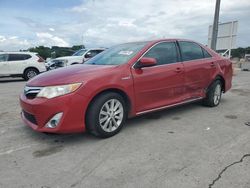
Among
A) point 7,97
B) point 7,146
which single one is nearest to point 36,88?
point 7,146

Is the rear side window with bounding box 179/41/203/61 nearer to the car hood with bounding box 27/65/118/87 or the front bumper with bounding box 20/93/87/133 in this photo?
the car hood with bounding box 27/65/118/87

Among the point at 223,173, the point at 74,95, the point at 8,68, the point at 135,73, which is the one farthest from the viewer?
the point at 8,68

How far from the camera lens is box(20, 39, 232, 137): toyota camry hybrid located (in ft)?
11.7

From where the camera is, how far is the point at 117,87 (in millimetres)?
3934

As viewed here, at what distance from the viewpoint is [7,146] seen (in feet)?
12.1

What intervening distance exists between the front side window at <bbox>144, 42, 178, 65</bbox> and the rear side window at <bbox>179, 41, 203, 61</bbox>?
0.77ft

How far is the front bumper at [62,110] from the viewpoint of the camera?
3.49m

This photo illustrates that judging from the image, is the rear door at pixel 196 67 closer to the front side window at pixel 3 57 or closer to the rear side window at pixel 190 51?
the rear side window at pixel 190 51

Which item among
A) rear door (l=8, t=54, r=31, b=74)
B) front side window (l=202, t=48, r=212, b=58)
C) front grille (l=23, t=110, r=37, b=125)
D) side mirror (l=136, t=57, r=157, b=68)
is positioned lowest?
front grille (l=23, t=110, r=37, b=125)

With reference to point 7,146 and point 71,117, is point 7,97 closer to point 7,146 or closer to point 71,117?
point 7,146

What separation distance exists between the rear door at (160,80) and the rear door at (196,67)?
0.20 metres

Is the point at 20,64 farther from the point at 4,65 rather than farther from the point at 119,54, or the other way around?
the point at 119,54

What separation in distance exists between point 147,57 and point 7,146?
2612 mm

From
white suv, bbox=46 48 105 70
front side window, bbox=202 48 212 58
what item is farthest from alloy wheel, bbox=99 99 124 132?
white suv, bbox=46 48 105 70
